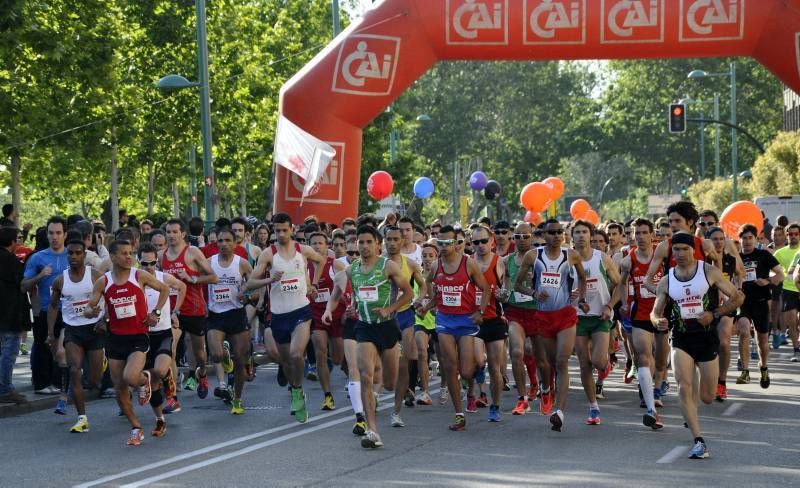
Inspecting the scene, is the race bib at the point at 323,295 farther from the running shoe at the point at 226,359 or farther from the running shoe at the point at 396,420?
the running shoe at the point at 396,420

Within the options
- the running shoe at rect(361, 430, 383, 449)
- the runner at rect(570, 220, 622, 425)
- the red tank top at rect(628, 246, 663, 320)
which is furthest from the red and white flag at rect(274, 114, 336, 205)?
the running shoe at rect(361, 430, 383, 449)

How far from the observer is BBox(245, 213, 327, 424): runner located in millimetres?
14562

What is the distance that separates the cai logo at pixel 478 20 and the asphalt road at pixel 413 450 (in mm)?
9600

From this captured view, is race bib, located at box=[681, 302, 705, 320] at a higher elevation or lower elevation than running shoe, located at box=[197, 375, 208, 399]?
higher

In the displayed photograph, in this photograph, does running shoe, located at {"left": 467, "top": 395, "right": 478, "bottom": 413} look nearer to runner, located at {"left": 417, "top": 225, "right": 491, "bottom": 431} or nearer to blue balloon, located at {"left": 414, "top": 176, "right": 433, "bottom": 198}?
runner, located at {"left": 417, "top": 225, "right": 491, "bottom": 431}

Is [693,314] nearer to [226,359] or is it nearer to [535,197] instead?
[226,359]

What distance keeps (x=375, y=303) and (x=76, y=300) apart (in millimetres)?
2915

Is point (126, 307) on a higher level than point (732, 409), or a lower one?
higher

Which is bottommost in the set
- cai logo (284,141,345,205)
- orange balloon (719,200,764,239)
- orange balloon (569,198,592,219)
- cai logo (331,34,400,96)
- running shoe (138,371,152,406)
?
running shoe (138,371,152,406)

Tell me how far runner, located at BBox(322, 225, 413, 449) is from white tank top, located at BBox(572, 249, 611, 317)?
1901 mm

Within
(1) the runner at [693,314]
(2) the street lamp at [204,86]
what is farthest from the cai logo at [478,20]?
(1) the runner at [693,314]

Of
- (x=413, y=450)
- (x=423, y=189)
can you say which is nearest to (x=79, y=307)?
(x=413, y=450)

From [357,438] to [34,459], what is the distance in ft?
8.43

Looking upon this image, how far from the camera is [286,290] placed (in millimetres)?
14758
